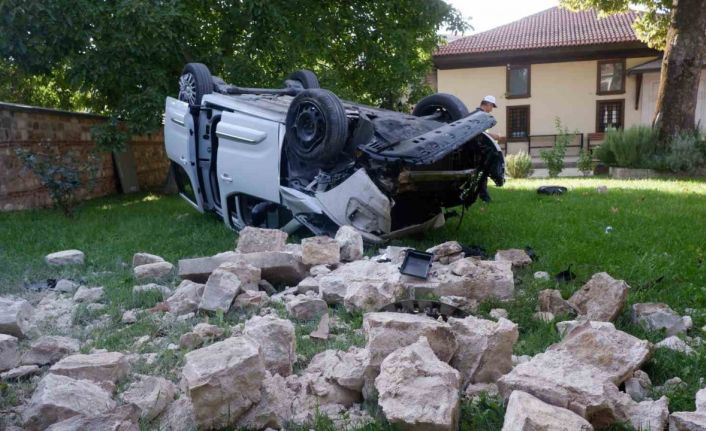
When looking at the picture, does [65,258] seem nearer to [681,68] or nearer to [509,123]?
[681,68]

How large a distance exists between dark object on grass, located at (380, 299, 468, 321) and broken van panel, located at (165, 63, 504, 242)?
5.76 feet

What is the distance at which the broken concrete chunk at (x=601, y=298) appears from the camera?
400 cm

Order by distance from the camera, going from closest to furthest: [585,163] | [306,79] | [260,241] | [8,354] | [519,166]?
[8,354] → [260,241] → [306,79] → [519,166] → [585,163]

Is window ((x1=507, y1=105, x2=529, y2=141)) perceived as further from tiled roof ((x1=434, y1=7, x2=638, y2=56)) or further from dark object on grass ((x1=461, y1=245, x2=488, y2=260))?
dark object on grass ((x1=461, y1=245, x2=488, y2=260))

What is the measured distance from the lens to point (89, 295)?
15.9 feet

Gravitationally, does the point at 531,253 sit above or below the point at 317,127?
below

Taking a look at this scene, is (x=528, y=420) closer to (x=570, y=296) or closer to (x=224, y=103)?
(x=570, y=296)

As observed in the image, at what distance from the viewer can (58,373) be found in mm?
3100

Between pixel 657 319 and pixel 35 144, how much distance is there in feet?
35.6

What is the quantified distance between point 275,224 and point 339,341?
11.6ft

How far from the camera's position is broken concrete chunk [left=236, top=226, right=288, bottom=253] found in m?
5.64

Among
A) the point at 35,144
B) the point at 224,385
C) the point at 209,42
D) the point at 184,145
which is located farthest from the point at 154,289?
the point at 35,144

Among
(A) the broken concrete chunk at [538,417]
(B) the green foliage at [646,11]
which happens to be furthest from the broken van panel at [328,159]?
(B) the green foliage at [646,11]

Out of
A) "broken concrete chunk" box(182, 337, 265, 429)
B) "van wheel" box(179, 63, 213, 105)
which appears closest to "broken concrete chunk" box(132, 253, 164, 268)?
"van wheel" box(179, 63, 213, 105)
